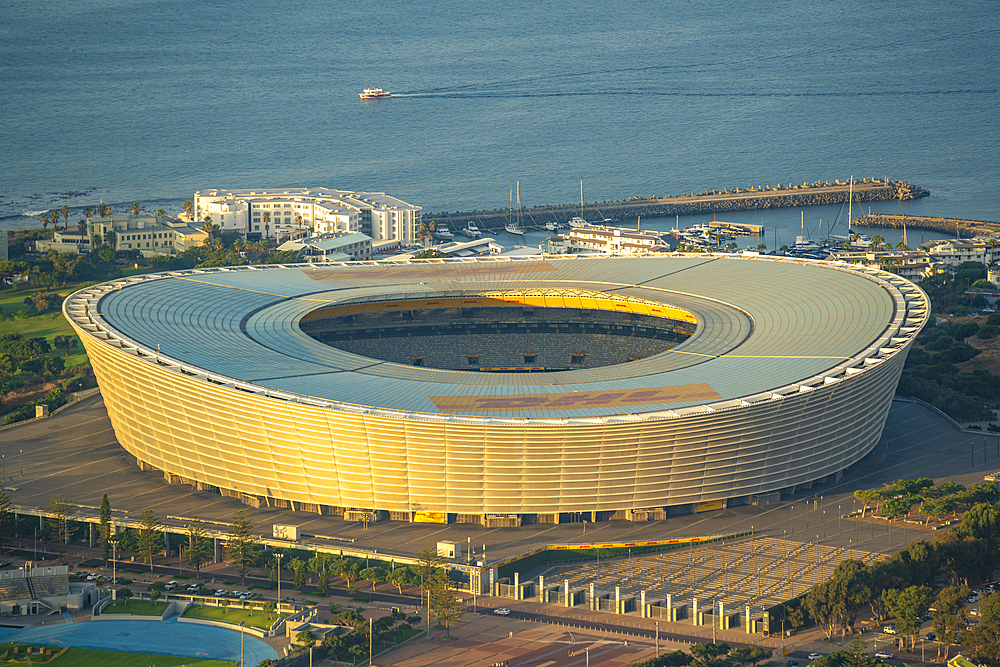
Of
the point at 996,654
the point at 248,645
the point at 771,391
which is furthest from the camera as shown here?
the point at 771,391

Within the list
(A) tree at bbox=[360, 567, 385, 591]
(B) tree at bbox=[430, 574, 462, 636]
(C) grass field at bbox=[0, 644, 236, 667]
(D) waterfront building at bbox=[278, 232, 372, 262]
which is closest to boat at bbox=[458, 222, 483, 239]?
(D) waterfront building at bbox=[278, 232, 372, 262]

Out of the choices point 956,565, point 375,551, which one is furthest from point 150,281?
point 956,565

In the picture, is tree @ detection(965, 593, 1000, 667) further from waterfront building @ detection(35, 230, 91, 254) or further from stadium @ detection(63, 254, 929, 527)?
waterfront building @ detection(35, 230, 91, 254)

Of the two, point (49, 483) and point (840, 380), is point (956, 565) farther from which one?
point (49, 483)

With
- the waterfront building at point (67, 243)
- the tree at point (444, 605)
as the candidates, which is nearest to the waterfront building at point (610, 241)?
the waterfront building at point (67, 243)

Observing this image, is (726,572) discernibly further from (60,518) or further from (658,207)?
(658,207)

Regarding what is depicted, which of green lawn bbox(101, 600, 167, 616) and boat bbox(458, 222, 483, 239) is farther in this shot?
boat bbox(458, 222, 483, 239)

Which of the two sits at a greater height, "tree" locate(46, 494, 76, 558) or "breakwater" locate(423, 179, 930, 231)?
"breakwater" locate(423, 179, 930, 231)
